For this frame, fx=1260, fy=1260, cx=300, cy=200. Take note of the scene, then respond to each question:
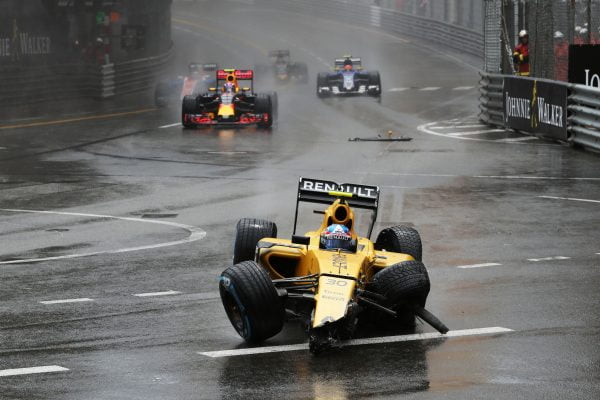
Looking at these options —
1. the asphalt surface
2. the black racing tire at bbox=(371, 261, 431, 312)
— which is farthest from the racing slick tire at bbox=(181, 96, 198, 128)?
the black racing tire at bbox=(371, 261, 431, 312)

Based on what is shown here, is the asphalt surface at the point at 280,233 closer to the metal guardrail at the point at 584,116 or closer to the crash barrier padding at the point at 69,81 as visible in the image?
the metal guardrail at the point at 584,116

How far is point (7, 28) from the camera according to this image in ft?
168

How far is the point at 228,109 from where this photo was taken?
1355 inches

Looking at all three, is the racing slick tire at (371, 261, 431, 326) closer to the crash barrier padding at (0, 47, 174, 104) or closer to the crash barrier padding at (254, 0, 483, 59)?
the crash barrier padding at (0, 47, 174, 104)

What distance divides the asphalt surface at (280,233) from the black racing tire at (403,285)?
315mm

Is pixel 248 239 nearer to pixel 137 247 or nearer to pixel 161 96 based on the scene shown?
pixel 137 247

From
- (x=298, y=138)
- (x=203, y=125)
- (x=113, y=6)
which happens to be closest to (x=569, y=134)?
(x=298, y=138)

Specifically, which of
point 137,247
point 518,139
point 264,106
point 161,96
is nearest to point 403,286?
point 137,247

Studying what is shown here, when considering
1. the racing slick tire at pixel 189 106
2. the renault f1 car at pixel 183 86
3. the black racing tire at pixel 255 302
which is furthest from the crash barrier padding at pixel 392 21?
the black racing tire at pixel 255 302

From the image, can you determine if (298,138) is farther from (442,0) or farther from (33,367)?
(442,0)

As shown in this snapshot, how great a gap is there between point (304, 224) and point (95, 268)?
407 cm

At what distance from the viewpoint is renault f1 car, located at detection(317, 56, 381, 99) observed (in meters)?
46.1

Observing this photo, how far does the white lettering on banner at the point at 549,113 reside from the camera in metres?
28.7

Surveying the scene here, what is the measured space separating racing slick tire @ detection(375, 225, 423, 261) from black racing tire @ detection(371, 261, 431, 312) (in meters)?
1.25
